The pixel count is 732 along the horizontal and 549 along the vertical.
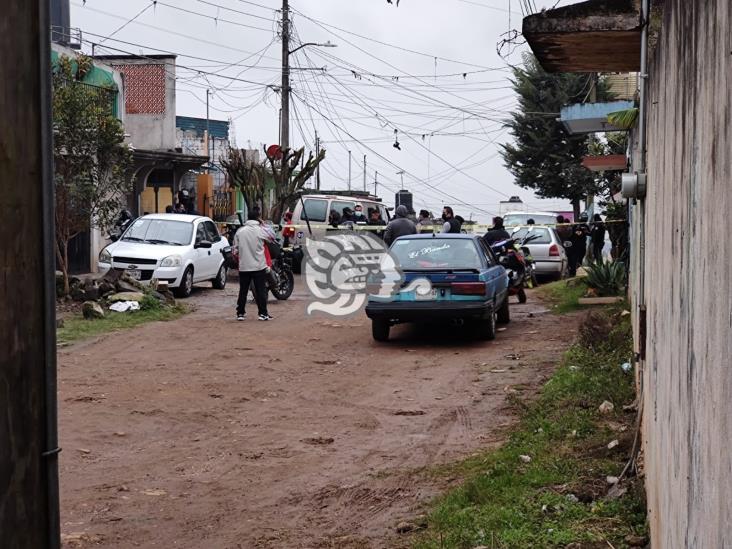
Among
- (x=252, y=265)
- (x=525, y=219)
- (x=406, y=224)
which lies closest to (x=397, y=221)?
(x=406, y=224)

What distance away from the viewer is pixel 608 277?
61.9ft

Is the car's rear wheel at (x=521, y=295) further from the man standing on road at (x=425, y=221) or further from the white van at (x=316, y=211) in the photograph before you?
the man standing on road at (x=425, y=221)

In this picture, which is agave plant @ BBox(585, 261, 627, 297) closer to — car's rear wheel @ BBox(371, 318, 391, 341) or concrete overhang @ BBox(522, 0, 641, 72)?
car's rear wheel @ BBox(371, 318, 391, 341)

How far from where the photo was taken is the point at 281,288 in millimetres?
21375

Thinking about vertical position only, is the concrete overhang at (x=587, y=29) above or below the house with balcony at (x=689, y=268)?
above

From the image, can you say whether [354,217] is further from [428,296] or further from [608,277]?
[428,296]

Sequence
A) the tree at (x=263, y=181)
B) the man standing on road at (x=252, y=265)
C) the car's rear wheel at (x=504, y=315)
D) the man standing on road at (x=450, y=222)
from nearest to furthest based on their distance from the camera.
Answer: the car's rear wheel at (x=504, y=315)
the man standing on road at (x=252, y=265)
the man standing on road at (x=450, y=222)
the tree at (x=263, y=181)

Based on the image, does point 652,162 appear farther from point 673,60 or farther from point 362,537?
point 362,537

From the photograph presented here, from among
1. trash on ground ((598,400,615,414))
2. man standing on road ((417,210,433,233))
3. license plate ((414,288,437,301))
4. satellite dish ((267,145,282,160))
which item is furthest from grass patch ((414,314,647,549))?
satellite dish ((267,145,282,160))

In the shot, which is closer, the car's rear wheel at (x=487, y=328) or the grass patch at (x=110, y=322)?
the car's rear wheel at (x=487, y=328)

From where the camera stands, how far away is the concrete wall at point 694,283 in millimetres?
2578

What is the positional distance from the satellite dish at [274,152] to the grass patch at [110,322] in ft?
42.4

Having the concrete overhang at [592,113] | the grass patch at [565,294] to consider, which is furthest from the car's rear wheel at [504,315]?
the concrete overhang at [592,113]

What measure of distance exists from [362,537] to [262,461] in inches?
84.8
